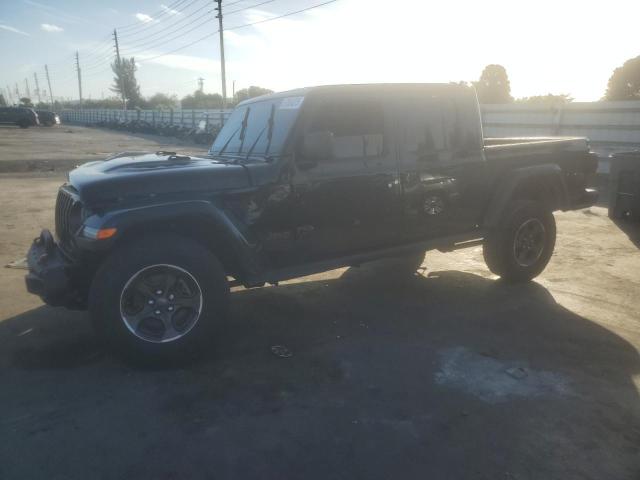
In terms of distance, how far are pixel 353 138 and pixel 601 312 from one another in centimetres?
288

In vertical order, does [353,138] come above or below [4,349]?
above

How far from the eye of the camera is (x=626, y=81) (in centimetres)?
3312

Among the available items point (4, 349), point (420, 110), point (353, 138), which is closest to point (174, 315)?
point (4, 349)

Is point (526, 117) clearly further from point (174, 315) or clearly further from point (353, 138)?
point (174, 315)

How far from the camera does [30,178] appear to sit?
13.0 m

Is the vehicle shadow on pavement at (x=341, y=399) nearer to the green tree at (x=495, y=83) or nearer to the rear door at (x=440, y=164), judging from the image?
the rear door at (x=440, y=164)

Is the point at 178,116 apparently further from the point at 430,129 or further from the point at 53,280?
the point at 53,280

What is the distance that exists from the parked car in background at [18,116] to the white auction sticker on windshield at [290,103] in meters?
43.7

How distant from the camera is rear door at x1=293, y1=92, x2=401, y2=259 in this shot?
12.6 feet

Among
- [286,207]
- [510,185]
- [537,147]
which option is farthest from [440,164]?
[286,207]

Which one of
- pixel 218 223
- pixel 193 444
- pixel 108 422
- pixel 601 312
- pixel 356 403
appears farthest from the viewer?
pixel 601 312

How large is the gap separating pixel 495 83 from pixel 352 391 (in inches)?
1753

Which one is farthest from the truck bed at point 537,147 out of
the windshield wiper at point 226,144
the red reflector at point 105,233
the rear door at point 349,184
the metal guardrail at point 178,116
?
the metal guardrail at point 178,116

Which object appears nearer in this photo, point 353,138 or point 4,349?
point 4,349
